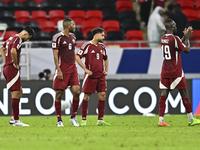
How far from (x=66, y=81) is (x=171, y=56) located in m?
1.97

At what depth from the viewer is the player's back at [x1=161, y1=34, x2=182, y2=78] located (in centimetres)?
788

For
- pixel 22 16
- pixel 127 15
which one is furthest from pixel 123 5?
pixel 22 16

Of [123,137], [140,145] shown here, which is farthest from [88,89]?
[140,145]

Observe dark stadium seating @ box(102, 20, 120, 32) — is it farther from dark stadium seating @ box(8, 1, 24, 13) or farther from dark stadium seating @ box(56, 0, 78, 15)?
dark stadium seating @ box(8, 1, 24, 13)

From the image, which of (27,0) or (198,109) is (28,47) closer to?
(27,0)

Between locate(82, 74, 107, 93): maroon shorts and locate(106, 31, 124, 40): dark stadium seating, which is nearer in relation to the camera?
locate(82, 74, 107, 93): maroon shorts

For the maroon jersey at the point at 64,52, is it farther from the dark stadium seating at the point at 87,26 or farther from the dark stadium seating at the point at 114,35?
the dark stadium seating at the point at 87,26

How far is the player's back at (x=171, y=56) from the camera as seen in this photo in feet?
25.8

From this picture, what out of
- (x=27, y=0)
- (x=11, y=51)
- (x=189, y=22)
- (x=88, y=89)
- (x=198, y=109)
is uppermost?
(x=27, y=0)

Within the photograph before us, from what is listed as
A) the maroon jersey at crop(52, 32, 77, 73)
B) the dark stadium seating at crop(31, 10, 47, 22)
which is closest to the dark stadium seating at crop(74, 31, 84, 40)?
the dark stadium seating at crop(31, 10, 47, 22)

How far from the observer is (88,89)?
27.2 ft

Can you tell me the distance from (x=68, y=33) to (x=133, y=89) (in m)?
4.86

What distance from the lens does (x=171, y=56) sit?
791 centimetres

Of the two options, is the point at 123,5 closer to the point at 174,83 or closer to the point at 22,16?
the point at 22,16
